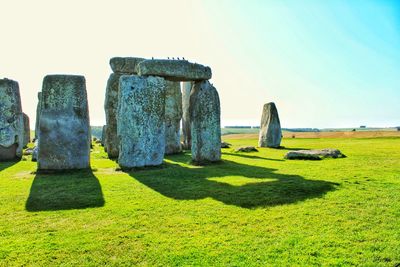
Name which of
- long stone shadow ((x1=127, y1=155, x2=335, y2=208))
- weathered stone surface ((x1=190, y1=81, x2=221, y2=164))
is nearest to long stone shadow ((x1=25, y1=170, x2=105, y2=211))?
long stone shadow ((x1=127, y1=155, x2=335, y2=208))

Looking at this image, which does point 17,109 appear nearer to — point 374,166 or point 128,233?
point 128,233

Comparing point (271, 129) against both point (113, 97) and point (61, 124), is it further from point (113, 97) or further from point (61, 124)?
point (61, 124)

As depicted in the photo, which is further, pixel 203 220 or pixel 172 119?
pixel 172 119

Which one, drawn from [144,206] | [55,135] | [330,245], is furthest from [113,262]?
[55,135]

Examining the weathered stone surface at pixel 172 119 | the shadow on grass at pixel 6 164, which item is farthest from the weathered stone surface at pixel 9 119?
the weathered stone surface at pixel 172 119

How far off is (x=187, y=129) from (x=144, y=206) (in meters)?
15.8

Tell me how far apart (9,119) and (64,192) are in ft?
29.9

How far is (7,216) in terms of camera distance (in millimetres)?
6488

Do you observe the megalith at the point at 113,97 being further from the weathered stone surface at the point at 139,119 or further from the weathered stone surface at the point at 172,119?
the weathered stone surface at the point at 139,119

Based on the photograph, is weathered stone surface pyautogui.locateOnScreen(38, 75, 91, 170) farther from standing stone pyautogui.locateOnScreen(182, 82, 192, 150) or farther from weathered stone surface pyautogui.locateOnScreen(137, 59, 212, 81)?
standing stone pyautogui.locateOnScreen(182, 82, 192, 150)

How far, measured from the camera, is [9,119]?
606 inches

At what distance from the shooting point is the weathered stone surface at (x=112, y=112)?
16.6 m

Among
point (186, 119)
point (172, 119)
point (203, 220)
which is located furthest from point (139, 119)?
point (186, 119)

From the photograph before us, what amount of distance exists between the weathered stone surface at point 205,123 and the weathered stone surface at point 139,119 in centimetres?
202
